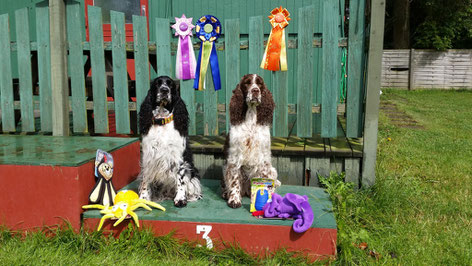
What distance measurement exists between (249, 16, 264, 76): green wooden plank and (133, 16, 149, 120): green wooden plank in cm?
118

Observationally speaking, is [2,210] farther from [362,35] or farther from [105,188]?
[362,35]

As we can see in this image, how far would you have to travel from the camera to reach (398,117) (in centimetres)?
962

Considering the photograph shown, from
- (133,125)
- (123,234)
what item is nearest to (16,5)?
(133,125)

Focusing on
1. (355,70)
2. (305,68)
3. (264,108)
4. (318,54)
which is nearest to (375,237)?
(264,108)

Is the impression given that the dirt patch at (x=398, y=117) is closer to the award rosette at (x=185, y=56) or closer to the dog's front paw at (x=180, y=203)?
the award rosette at (x=185, y=56)

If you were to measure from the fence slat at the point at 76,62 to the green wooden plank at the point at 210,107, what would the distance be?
1.48 m

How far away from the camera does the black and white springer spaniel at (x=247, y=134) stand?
341cm

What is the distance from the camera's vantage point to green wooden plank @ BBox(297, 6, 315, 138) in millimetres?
4012

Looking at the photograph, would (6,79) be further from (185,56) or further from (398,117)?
(398,117)

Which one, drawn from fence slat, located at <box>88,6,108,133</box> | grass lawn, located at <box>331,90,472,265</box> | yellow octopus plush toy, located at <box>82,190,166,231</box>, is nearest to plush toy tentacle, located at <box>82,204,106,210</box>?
yellow octopus plush toy, located at <box>82,190,166,231</box>

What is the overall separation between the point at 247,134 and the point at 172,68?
59.4 inches

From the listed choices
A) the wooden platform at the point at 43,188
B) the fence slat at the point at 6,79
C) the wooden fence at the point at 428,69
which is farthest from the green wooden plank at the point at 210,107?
the wooden fence at the point at 428,69

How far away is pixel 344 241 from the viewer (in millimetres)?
2975

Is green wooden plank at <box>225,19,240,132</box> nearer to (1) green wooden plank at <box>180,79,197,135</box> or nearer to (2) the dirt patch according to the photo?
(1) green wooden plank at <box>180,79,197,135</box>
